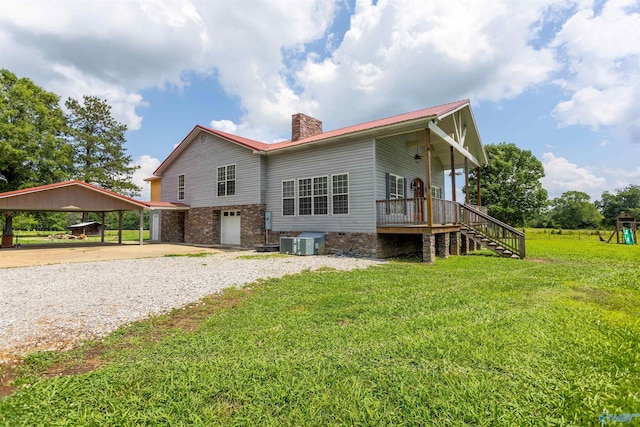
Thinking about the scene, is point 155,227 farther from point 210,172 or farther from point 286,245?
point 286,245

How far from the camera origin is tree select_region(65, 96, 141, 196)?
99.6ft

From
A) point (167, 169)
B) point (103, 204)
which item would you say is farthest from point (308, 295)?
point (167, 169)

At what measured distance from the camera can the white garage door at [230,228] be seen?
54.1 feet

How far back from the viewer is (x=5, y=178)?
2397 centimetres

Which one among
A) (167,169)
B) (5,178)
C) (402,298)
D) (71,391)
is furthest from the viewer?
(5,178)

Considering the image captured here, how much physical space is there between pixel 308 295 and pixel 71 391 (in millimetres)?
3563

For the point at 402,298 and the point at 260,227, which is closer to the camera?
the point at 402,298

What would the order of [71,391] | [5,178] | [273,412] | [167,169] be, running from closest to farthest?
[273,412] → [71,391] → [167,169] → [5,178]

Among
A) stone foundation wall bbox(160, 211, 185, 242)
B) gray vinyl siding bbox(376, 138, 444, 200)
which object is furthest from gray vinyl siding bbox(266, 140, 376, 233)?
stone foundation wall bbox(160, 211, 185, 242)

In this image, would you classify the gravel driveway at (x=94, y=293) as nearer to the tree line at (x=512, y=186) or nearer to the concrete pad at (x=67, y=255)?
the concrete pad at (x=67, y=255)

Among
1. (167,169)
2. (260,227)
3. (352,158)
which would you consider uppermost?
(167,169)

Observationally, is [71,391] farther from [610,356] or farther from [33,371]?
[610,356]

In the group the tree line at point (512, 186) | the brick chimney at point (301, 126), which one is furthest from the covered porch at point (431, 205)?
the tree line at point (512, 186)

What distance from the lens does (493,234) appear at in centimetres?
1198
